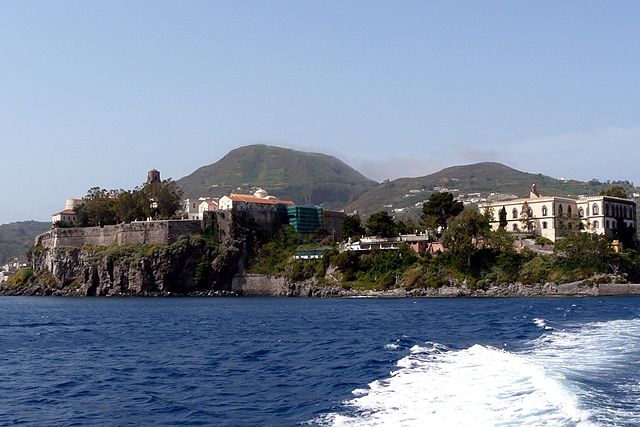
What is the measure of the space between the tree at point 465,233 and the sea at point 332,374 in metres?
44.5

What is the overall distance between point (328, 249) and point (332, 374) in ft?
256

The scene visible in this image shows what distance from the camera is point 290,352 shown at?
34344 millimetres

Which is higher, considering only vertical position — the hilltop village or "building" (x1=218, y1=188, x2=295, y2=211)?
"building" (x1=218, y1=188, x2=295, y2=211)

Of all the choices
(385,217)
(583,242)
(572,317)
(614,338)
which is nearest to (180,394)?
(614,338)

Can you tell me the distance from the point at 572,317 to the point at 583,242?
4143 cm

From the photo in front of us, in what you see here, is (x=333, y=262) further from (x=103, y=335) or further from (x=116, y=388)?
(x=116, y=388)

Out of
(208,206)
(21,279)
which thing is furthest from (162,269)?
(21,279)

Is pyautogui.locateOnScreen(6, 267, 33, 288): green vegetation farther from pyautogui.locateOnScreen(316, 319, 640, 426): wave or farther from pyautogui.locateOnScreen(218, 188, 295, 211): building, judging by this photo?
pyautogui.locateOnScreen(316, 319, 640, 426): wave

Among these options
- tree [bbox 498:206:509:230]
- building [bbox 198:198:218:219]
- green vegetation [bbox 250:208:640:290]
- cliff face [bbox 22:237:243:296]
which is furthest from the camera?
building [bbox 198:198:218:219]

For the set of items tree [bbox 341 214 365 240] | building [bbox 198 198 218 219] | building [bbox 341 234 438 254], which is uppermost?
building [bbox 198 198 218 219]

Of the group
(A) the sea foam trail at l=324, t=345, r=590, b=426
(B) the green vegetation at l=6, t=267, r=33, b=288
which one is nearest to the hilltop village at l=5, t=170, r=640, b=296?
(B) the green vegetation at l=6, t=267, r=33, b=288

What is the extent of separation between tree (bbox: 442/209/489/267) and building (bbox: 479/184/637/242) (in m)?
10.6

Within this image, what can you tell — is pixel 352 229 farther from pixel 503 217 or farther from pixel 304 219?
pixel 503 217

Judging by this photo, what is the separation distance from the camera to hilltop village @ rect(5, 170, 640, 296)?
91.1 meters
